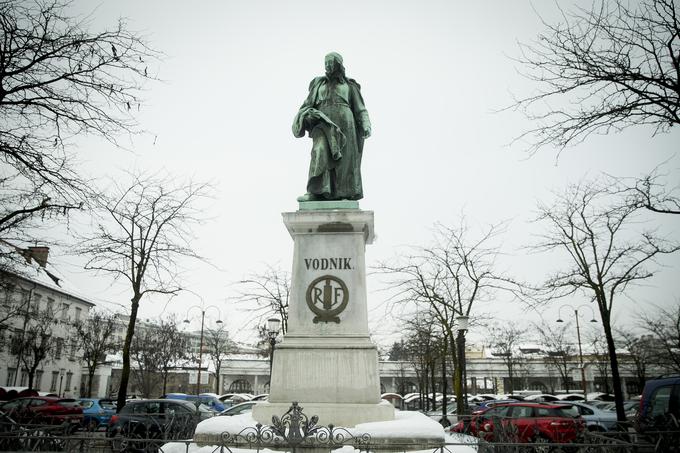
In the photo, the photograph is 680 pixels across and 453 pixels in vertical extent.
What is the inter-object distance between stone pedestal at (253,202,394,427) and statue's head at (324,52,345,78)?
106 inches

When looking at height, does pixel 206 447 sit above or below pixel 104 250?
below

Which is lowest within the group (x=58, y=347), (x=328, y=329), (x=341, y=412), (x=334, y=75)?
(x=341, y=412)

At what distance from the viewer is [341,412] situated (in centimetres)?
677

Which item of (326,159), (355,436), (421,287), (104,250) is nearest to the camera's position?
(355,436)

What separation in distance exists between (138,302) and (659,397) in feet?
54.9

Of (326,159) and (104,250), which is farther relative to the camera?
(104,250)

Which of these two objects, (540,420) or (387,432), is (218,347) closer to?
(540,420)

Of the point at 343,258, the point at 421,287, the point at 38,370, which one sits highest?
the point at 421,287

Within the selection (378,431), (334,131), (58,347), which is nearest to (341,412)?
(378,431)

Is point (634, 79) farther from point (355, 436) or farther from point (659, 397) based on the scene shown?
point (659, 397)

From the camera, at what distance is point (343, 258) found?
7.84 meters

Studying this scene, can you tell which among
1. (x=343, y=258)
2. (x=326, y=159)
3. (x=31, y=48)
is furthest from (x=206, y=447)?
(x=31, y=48)

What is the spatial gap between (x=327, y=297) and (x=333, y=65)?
4503mm

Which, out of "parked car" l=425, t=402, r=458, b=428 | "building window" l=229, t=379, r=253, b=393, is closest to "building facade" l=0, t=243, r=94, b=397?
"building window" l=229, t=379, r=253, b=393
